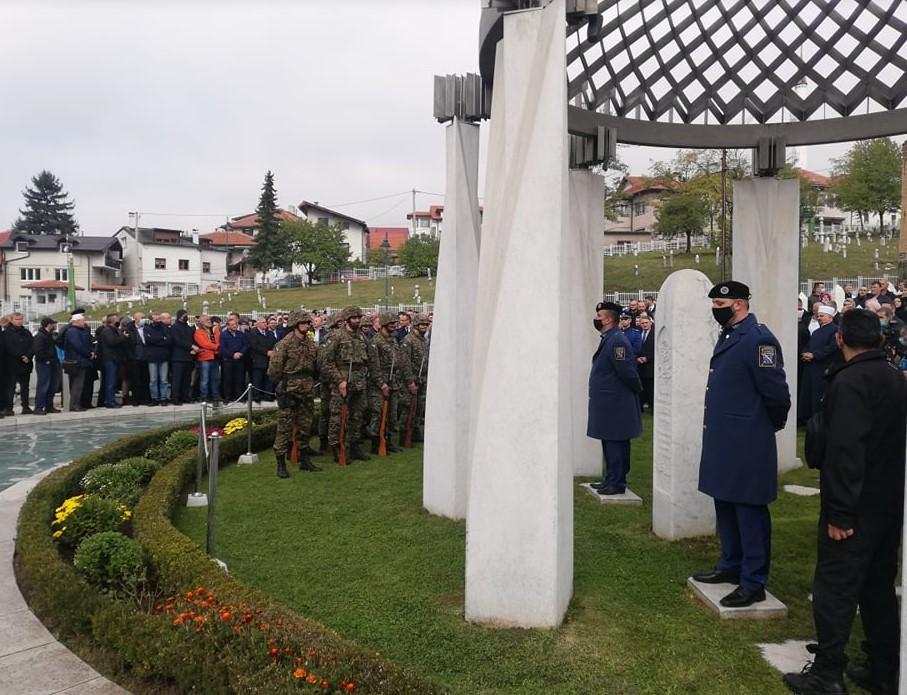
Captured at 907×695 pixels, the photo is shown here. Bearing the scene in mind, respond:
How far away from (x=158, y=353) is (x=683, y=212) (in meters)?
36.1

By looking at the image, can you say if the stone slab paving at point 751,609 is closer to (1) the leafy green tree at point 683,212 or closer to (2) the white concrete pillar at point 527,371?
(2) the white concrete pillar at point 527,371

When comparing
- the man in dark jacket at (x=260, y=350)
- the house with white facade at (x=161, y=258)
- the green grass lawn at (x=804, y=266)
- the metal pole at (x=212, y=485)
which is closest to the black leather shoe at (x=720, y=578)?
the metal pole at (x=212, y=485)

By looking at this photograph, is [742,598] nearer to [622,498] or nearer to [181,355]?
[622,498]

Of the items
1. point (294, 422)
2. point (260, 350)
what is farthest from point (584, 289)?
point (260, 350)

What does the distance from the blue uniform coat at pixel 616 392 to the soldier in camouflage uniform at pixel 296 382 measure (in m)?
3.95

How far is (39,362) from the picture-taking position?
14.1 meters

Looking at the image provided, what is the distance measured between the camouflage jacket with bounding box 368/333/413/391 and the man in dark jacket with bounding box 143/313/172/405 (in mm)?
6340

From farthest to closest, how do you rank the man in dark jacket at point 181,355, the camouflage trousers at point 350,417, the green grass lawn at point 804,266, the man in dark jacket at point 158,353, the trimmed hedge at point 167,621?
1. the green grass lawn at point 804,266
2. the man in dark jacket at point 181,355
3. the man in dark jacket at point 158,353
4. the camouflage trousers at point 350,417
5. the trimmed hedge at point 167,621

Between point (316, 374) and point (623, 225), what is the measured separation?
74346 millimetres

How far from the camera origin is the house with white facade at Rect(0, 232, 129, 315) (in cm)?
6088

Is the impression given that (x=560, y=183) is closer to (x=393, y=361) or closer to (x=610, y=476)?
(x=610, y=476)

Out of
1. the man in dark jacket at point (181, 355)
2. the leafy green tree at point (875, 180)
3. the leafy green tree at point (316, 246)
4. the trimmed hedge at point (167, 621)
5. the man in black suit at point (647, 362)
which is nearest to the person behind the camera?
the trimmed hedge at point (167, 621)

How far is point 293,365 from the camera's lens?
949 centimetres

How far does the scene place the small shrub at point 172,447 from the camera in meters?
9.57
